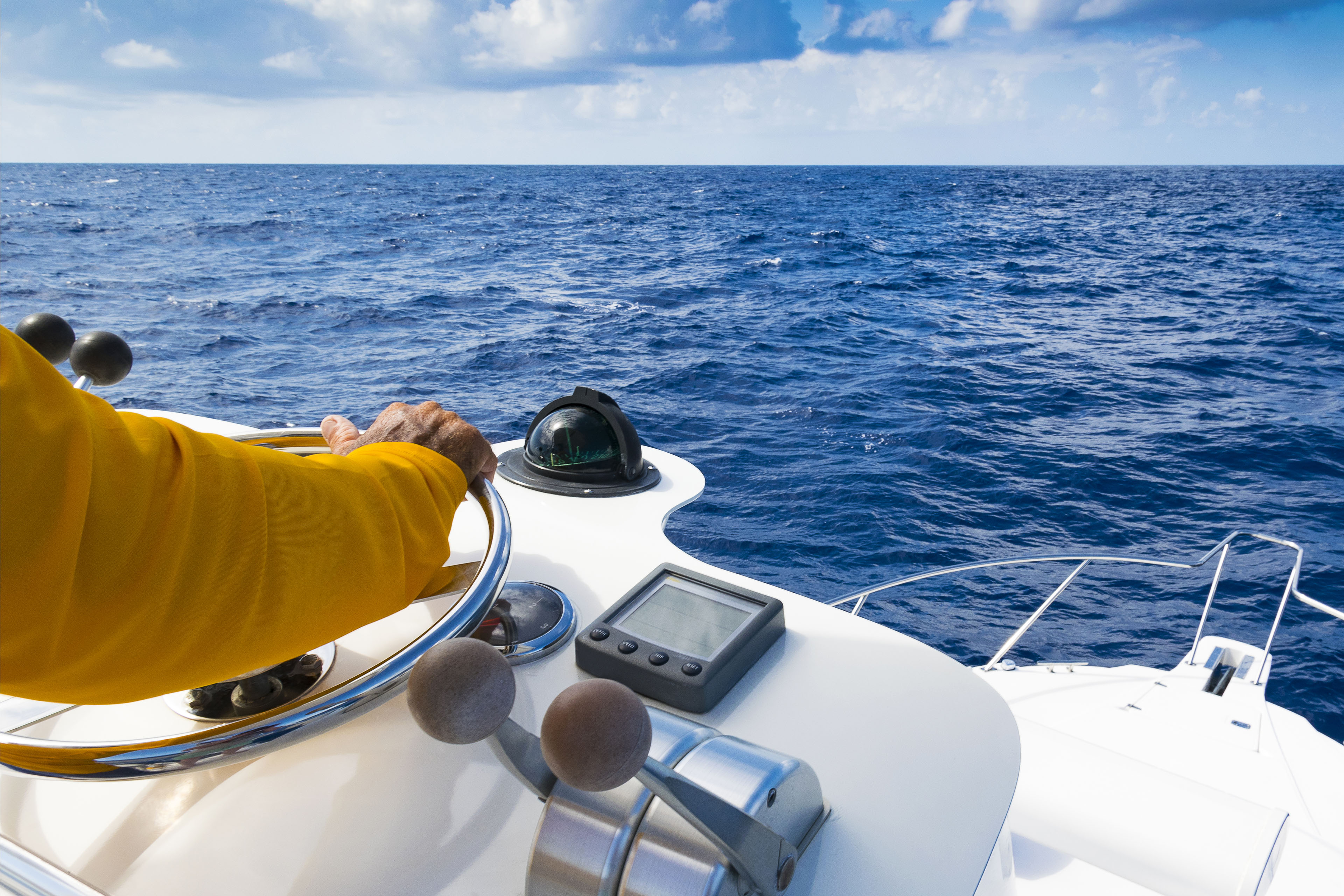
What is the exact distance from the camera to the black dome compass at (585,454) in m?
1.40

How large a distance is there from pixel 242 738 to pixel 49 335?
641 millimetres

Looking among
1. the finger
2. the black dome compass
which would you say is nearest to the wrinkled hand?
the finger

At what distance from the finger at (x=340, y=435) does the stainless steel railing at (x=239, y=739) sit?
0.28 metres

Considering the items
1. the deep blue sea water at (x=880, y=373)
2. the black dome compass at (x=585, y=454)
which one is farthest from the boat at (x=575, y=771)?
the deep blue sea water at (x=880, y=373)

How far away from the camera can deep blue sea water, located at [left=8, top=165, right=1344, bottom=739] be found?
5098 millimetres

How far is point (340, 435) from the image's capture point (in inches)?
36.5

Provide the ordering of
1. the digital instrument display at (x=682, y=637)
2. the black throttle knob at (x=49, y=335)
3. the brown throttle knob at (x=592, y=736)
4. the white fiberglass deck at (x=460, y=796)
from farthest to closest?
the black throttle knob at (x=49, y=335) < the digital instrument display at (x=682, y=637) < the white fiberglass deck at (x=460, y=796) < the brown throttle knob at (x=592, y=736)

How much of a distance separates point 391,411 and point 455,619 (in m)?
0.28

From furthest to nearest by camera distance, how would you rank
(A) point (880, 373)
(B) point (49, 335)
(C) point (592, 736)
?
(A) point (880, 373) → (B) point (49, 335) → (C) point (592, 736)

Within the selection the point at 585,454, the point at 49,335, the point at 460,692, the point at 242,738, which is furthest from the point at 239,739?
the point at 585,454

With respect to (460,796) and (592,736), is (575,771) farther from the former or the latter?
(460,796)

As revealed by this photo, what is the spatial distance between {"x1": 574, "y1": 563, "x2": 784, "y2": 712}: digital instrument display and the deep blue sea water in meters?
3.83

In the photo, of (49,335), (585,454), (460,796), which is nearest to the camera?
(460,796)

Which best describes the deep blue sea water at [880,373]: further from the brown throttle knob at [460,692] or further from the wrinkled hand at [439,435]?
the brown throttle knob at [460,692]
